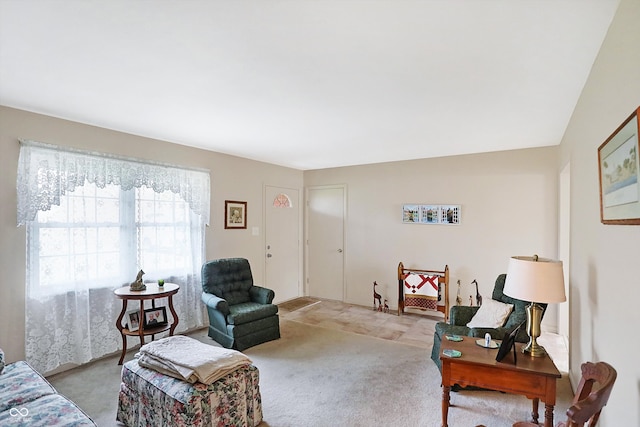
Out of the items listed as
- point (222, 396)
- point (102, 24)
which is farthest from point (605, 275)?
point (102, 24)

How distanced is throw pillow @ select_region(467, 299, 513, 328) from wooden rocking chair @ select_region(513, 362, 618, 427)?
190 cm

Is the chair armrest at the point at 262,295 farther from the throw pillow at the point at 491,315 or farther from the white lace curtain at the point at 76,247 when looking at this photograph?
the throw pillow at the point at 491,315

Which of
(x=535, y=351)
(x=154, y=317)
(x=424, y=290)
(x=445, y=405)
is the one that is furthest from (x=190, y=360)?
(x=424, y=290)

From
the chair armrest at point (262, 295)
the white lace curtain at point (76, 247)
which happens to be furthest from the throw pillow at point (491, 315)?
the white lace curtain at point (76, 247)

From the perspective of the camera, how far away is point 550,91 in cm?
238

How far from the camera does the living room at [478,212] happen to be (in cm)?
147

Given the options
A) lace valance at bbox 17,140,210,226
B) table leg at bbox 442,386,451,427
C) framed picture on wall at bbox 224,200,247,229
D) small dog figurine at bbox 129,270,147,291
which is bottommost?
table leg at bbox 442,386,451,427

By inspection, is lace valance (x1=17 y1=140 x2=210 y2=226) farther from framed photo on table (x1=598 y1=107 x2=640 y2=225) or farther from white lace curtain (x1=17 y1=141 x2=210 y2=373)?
framed photo on table (x1=598 y1=107 x2=640 y2=225)

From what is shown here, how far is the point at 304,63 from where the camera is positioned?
1.98 meters

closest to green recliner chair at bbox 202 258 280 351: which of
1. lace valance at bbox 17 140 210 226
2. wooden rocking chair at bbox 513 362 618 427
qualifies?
lace valance at bbox 17 140 210 226

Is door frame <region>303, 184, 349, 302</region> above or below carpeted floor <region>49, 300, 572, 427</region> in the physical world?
above

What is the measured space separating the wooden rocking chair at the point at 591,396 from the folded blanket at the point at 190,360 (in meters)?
1.89

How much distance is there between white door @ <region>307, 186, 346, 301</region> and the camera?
19.3 feet

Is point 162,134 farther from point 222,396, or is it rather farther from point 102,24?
point 222,396
